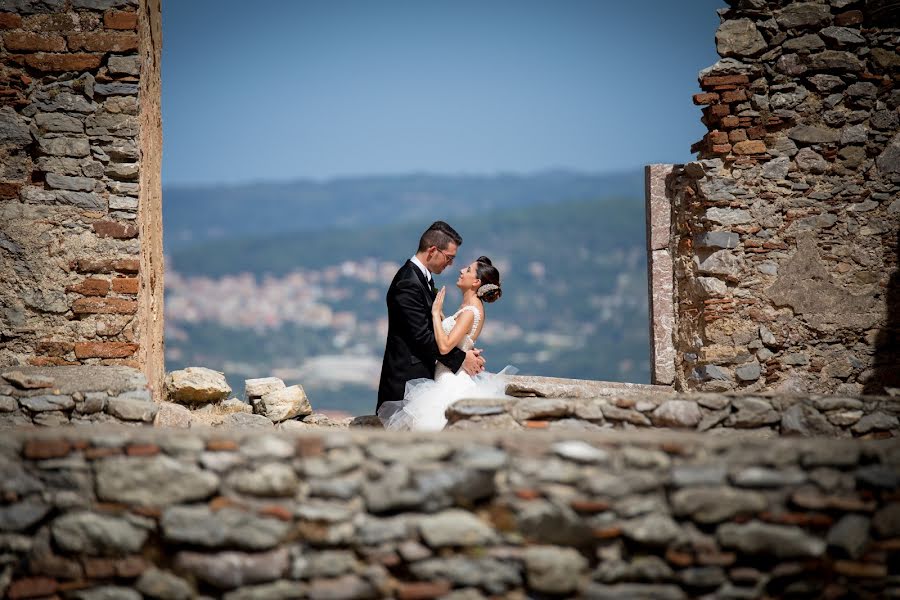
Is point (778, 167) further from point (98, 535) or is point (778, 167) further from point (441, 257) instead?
point (98, 535)

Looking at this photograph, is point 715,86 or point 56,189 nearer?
point 56,189

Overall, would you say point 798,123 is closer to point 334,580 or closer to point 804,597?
point 804,597

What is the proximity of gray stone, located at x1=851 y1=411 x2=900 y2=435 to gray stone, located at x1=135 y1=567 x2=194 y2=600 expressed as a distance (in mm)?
3731

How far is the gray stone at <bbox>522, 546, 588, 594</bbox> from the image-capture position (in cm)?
439

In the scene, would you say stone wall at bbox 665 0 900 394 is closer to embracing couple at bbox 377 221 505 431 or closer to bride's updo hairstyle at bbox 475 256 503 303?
bride's updo hairstyle at bbox 475 256 503 303

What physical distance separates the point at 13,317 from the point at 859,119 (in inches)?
258

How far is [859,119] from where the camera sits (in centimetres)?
782

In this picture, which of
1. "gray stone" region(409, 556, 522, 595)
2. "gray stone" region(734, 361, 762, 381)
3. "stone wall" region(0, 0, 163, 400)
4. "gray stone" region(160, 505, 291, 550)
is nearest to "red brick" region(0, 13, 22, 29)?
"stone wall" region(0, 0, 163, 400)

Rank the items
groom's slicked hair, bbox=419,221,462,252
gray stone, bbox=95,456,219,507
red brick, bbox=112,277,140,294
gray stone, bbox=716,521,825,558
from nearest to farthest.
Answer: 1. gray stone, bbox=716,521,825,558
2. gray stone, bbox=95,456,219,507
3. red brick, bbox=112,277,140,294
4. groom's slicked hair, bbox=419,221,462,252

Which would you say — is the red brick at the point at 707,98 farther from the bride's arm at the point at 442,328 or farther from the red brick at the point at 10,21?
the red brick at the point at 10,21

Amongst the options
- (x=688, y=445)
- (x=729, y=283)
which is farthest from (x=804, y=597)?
(x=729, y=283)

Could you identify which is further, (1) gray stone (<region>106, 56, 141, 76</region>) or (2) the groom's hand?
(2) the groom's hand

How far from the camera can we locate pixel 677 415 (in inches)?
225

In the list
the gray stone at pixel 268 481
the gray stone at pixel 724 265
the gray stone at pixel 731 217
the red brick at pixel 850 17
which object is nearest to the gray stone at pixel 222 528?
the gray stone at pixel 268 481
